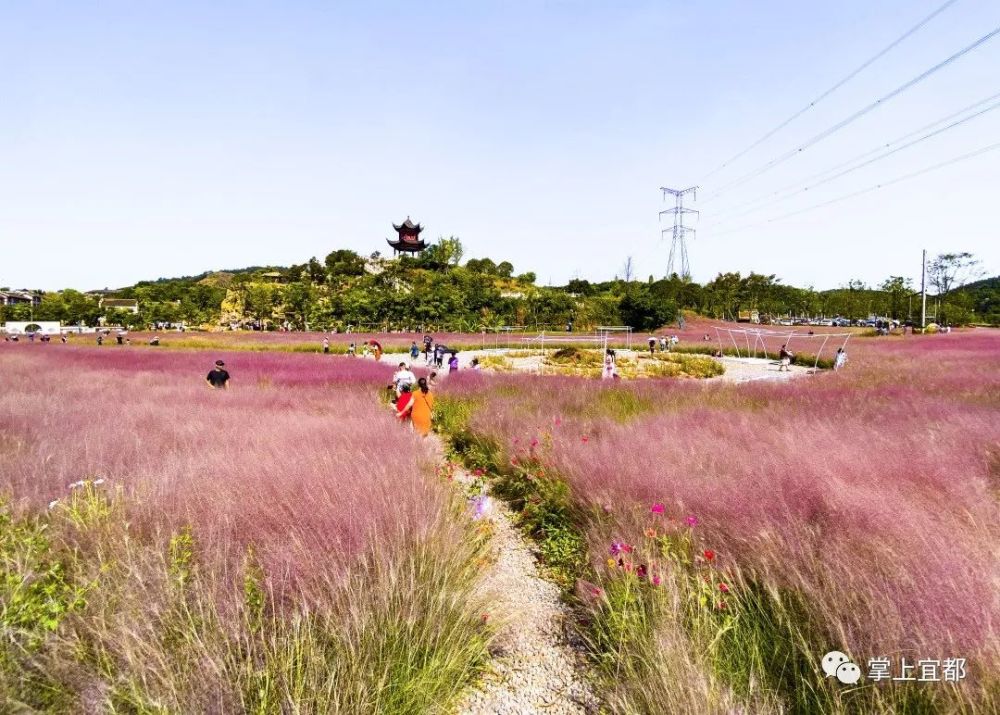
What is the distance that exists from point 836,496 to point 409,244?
97.5 metres

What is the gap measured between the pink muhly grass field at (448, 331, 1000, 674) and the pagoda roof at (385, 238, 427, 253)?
9141cm

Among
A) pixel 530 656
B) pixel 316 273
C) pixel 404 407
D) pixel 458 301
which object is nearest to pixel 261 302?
pixel 316 273

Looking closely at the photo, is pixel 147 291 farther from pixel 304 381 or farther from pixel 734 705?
pixel 734 705

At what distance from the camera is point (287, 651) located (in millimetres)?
A: 2463

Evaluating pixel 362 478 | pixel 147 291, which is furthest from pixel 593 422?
pixel 147 291

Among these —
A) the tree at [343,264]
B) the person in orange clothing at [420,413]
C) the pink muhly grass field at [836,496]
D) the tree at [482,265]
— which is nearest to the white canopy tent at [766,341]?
the pink muhly grass field at [836,496]

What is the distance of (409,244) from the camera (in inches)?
3777

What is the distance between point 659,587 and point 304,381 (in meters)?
13.9

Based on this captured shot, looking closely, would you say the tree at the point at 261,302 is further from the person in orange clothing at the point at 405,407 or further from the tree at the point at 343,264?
the person in orange clothing at the point at 405,407

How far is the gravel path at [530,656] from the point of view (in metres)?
2.92

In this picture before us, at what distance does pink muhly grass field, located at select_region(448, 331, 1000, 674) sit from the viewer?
2.46 meters

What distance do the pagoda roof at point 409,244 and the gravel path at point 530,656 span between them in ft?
316

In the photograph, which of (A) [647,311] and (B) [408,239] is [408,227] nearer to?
(B) [408,239]

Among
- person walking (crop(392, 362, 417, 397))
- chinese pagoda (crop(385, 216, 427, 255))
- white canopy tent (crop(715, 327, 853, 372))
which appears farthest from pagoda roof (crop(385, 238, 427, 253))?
person walking (crop(392, 362, 417, 397))
